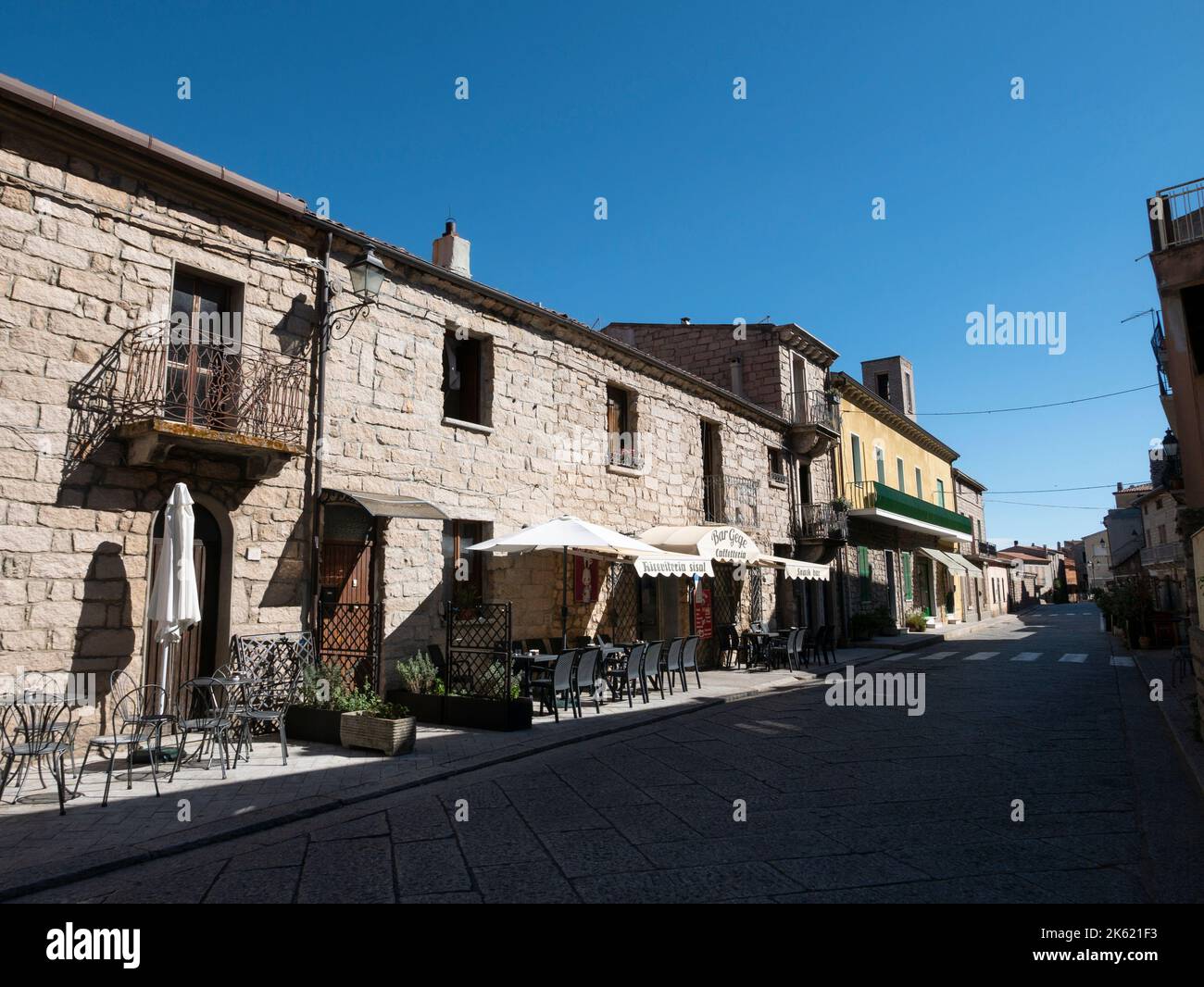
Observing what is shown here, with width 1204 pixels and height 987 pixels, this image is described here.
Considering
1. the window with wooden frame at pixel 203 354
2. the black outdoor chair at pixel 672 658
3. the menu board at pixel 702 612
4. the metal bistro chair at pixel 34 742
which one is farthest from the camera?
the menu board at pixel 702 612

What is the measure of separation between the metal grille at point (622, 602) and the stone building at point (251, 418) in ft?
0.49

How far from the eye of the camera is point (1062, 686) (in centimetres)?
1166

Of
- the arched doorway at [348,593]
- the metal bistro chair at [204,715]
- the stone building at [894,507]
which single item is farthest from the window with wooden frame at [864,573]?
the metal bistro chair at [204,715]

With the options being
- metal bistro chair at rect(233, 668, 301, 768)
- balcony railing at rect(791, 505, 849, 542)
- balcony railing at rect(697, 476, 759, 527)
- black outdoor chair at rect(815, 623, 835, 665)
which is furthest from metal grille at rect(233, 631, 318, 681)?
balcony railing at rect(791, 505, 849, 542)

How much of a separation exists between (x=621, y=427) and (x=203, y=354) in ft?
25.6

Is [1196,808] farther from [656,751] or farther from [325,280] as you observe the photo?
[325,280]

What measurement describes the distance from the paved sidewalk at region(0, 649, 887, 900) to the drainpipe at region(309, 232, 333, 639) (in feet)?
5.24

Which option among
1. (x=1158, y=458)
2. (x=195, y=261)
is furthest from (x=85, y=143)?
(x=1158, y=458)

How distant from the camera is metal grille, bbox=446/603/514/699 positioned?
8672 mm

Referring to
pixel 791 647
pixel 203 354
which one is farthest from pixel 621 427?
pixel 203 354

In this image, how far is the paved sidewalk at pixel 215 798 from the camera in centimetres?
435

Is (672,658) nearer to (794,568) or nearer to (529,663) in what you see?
(529,663)

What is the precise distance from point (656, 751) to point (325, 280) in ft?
21.8

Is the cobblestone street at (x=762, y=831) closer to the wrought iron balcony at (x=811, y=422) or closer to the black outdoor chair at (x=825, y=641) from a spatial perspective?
the black outdoor chair at (x=825, y=641)
